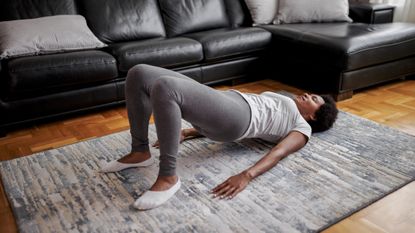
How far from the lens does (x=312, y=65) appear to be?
2.92 meters

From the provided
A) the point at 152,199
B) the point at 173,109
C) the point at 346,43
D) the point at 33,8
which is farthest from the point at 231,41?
the point at 152,199

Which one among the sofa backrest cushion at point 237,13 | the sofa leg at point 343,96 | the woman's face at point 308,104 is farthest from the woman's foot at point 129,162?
the sofa backrest cushion at point 237,13

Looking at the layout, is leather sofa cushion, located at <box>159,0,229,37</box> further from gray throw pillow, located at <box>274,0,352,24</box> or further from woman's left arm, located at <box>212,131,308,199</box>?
woman's left arm, located at <box>212,131,308,199</box>

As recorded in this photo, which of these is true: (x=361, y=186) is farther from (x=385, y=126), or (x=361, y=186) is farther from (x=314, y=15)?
(x=314, y=15)

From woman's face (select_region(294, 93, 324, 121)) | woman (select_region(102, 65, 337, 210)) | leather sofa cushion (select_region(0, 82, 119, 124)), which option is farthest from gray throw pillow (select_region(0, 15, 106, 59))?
woman's face (select_region(294, 93, 324, 121))

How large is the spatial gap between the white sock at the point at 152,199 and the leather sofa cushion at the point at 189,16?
1911 mm

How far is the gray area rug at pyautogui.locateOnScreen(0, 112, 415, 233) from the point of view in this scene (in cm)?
151

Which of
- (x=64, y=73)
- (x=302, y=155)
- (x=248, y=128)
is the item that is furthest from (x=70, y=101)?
(x=302, y=155)

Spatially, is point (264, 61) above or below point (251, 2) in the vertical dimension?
below

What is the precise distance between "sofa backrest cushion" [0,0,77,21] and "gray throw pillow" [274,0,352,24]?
1792 mm

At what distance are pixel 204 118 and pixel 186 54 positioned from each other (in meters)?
1.28

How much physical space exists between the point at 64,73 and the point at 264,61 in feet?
5.43

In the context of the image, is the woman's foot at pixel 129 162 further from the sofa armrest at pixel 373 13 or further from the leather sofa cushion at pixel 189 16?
the sofa armrest at pixel 373 13

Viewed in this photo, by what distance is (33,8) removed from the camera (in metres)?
2.84
